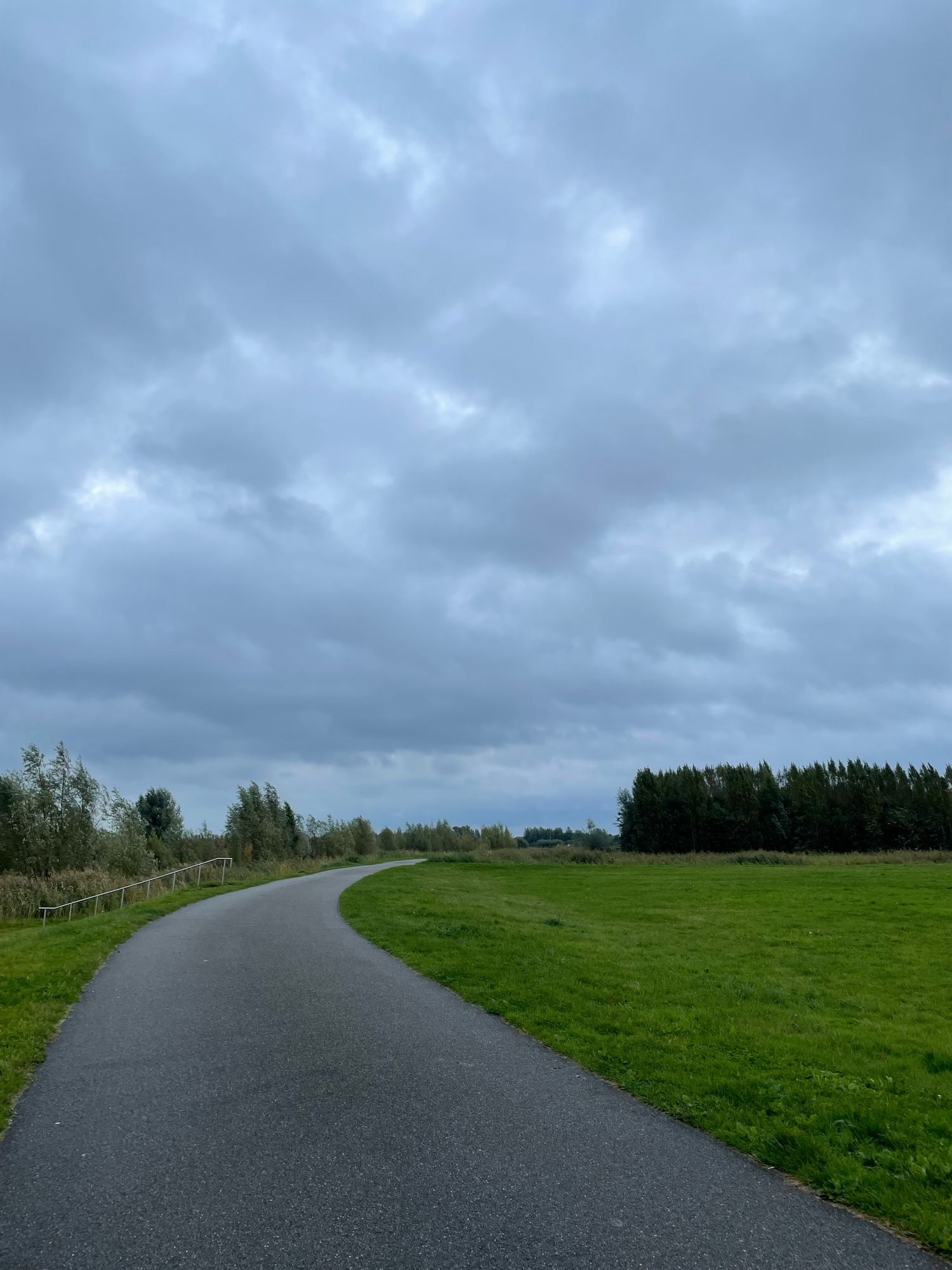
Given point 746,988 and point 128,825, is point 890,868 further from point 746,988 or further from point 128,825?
point 128,825

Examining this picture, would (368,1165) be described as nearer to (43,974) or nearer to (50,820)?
(43,974)

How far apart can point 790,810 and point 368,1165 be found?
105 m

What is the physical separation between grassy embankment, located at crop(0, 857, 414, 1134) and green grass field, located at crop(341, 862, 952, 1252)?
236 inches

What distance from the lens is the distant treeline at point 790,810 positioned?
93.1m

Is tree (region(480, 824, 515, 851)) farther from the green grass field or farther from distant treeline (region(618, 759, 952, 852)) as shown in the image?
the green grass field

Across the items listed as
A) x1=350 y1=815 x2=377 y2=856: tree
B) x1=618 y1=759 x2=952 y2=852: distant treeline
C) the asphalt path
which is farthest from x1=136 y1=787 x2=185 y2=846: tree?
the asphalt path

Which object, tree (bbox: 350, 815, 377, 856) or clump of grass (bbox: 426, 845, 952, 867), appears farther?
tree (bbox: 350, 815, 377, 856)

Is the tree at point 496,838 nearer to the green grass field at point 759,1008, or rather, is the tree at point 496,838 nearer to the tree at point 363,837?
the tree at point 363,837

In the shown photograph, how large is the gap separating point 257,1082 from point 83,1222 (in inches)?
116

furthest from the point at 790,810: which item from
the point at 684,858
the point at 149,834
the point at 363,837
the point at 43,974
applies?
the point at 43,974

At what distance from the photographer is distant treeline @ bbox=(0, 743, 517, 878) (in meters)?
Result: 46.5

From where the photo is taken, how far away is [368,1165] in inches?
232

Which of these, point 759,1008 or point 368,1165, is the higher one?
point 368,1165

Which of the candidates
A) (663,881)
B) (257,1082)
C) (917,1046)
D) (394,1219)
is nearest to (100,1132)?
(257,1082)
